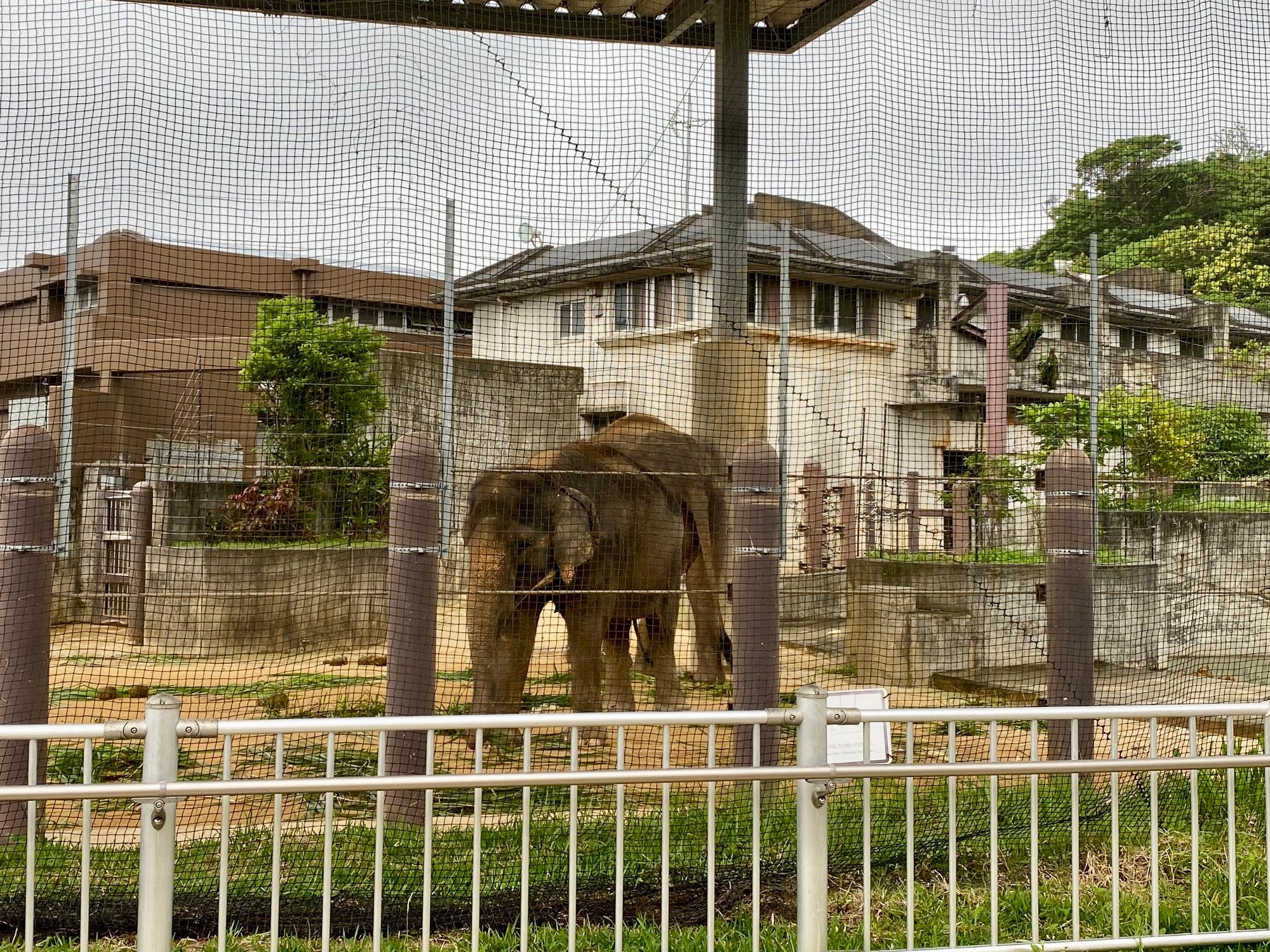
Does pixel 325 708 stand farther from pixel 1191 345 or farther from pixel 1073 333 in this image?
pixel 1073 333

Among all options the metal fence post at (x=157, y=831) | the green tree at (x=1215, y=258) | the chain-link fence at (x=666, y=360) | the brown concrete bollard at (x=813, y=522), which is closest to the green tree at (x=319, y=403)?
the chain-link fence at (x=666, y=360)

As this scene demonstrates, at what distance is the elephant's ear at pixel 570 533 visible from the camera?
4.80m

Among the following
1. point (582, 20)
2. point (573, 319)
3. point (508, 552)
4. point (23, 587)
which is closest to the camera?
point (23, 587)

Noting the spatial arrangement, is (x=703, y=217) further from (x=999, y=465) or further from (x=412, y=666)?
(x=999, y=465)

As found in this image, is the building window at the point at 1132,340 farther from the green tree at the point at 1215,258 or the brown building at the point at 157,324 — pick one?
the brown building at the point at 157,324

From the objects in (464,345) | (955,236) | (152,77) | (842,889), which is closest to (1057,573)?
(955,236)

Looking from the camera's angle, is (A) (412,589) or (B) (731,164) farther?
(B) (731,164)

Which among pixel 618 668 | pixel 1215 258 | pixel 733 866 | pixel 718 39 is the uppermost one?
pixel 718 39

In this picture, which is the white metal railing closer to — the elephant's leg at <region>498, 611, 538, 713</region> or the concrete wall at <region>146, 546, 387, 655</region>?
the elephant's leg at <region>498, 611, 538, 713</region>

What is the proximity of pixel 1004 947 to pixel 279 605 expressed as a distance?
20.1ft

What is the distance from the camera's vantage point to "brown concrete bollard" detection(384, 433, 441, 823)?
3.66 meters

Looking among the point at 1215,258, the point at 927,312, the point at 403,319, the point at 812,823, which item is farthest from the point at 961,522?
the point at 812,823

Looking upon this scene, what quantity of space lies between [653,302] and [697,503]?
54.4 inches

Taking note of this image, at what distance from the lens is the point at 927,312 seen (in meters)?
9.68
